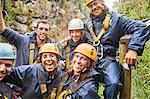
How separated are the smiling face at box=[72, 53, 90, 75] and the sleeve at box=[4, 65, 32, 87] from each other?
538 mm

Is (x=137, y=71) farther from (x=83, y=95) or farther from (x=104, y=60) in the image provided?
(x=83, y=95)

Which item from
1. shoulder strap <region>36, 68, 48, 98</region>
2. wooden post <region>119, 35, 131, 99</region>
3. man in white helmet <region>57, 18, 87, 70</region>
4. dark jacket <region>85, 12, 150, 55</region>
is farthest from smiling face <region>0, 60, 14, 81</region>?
wooden post <region>119, 35, 131, 99</region>

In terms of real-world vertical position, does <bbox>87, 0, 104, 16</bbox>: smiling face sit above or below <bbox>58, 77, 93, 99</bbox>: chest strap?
above

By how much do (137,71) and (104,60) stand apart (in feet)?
6.16

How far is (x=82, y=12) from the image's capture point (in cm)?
1955

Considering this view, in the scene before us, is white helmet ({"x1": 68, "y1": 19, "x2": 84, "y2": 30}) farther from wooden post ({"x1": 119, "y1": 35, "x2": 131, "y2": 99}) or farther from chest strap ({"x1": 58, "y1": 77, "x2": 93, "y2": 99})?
chest strap ({"x1": 58, "y1": 77, "x2": 93, "y2": 99})

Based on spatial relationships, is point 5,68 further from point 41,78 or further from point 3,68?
point 41,78

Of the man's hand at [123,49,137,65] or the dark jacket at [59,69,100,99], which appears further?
the man's hand at [123,49,137,65]

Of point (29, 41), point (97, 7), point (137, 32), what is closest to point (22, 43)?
point (29, 41)

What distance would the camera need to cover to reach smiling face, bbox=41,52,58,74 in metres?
3.81

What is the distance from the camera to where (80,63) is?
3.67 meters

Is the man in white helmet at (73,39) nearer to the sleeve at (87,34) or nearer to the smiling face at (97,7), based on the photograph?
the sleeve at (87,34)

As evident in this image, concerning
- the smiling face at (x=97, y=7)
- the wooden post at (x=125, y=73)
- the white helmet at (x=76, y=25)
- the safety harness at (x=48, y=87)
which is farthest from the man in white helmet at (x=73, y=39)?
the wooden post at (x=125, y=73)

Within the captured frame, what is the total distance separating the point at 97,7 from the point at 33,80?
114 centimetres
